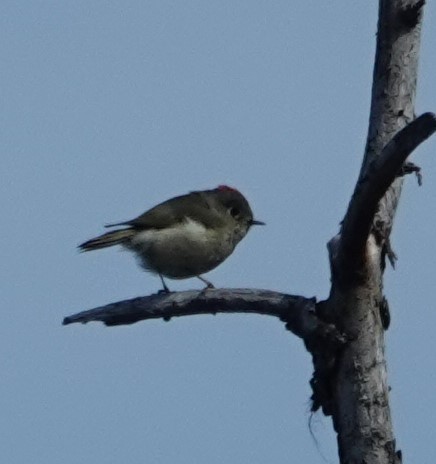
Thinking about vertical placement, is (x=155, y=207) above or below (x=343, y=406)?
above

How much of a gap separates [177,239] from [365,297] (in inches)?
160

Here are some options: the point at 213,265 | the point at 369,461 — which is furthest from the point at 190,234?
the point at 369,461

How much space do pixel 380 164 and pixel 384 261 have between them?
0.85 metres

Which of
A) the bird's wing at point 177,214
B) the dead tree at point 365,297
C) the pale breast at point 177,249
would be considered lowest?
the dead tree at point 365,297

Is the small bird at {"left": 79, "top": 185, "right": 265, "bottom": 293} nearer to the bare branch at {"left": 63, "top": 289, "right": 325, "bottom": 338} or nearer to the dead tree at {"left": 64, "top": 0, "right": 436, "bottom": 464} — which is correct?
the bare branch at {"left": 63, "top": 289, "right": 325, "bottom": 338}

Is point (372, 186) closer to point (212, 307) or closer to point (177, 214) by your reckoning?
point (212, 307)

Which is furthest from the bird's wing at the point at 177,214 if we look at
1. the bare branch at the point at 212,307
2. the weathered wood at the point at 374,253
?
the weathered wood at the point at 374,253

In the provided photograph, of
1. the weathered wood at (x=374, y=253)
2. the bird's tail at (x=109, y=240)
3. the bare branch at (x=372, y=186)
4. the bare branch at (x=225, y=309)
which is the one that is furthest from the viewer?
the bird's tail at (x=109, y=240)

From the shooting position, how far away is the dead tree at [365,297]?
548 centimetres

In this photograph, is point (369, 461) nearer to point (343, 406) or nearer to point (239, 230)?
point (343, 406)

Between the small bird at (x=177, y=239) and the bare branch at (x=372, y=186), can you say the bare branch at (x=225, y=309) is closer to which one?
the bare branch at (x=372, y=186)

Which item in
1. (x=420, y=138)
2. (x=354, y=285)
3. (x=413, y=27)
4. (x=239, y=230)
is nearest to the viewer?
(x=420, y=138)

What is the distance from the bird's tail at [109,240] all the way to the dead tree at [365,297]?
296 cm

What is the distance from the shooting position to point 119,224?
9.79 meters
